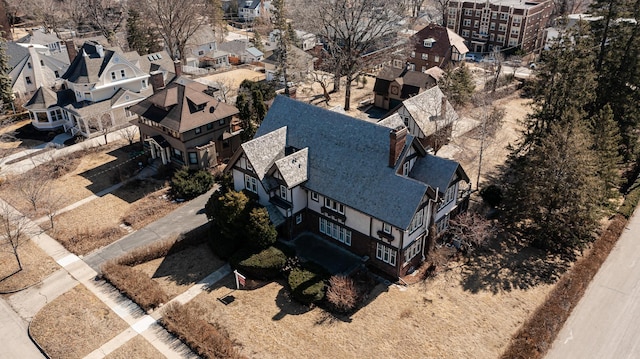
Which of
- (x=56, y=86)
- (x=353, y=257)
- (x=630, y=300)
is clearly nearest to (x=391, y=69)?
(x=353, y=257)

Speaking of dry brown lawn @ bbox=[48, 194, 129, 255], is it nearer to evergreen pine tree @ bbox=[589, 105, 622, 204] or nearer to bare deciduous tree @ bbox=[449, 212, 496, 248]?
bare deciduous tree @ bbox=[449, 212, 496, 248]

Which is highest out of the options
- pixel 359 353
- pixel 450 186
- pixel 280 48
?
pixel 280 48

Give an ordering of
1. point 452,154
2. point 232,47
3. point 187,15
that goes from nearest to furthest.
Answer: point 452,154, point 187,15, point 232,47

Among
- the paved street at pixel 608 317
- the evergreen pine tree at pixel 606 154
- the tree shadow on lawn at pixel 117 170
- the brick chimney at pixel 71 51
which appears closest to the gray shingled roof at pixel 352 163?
the paved street at pixel 608 317

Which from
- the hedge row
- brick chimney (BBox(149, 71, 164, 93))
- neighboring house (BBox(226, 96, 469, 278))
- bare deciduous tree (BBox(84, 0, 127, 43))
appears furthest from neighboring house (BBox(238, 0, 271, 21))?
the hedge row

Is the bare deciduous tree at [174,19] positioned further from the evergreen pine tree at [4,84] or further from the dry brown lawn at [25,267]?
the dry brown lawn at [25,267]

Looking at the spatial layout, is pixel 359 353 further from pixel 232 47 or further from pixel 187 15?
pixel 232 47
